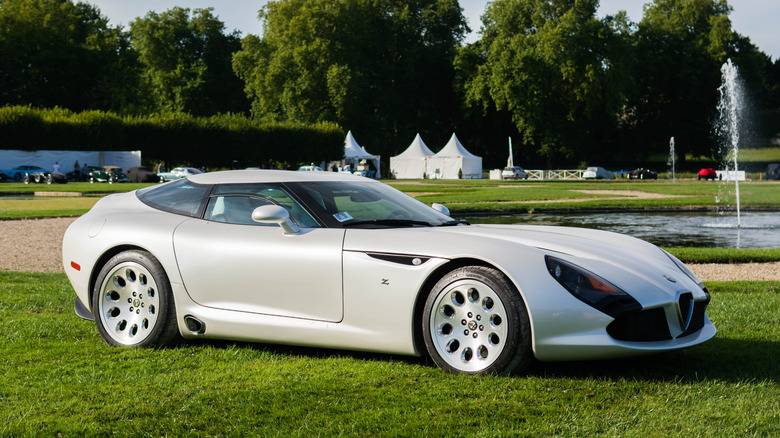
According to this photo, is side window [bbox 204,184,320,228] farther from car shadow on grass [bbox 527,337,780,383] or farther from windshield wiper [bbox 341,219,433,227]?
car shadow on grass [bbox 527,337,780,383]

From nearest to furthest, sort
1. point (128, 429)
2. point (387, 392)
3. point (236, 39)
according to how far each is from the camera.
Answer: point (128, 429), point (387, 392), point (236, 39)

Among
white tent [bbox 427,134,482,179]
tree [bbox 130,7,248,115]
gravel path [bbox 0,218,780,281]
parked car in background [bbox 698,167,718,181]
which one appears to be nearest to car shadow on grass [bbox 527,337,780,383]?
gravel path [bbox 0,218,780,281]

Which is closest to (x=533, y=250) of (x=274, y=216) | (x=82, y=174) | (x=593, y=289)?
(x=593, y=289)

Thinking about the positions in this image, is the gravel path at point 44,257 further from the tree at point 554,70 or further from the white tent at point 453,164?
the tree at point 554,70

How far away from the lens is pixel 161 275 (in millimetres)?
5504

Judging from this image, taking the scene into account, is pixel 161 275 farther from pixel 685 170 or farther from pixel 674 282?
pixel 685 170

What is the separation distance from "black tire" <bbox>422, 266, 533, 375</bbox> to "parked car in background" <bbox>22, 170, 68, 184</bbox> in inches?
1906

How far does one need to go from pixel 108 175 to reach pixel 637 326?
170ft

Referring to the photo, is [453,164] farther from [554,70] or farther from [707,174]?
[707,174]

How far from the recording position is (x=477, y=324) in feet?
15.2

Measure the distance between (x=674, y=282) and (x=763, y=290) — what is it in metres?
4.49

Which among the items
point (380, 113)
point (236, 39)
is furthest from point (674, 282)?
point (236, 39)

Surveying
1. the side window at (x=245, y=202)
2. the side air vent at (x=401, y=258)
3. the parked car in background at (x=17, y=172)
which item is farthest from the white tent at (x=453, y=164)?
the side air vent at (x=401, y=258)

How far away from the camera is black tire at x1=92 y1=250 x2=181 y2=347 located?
5488 millimetres
